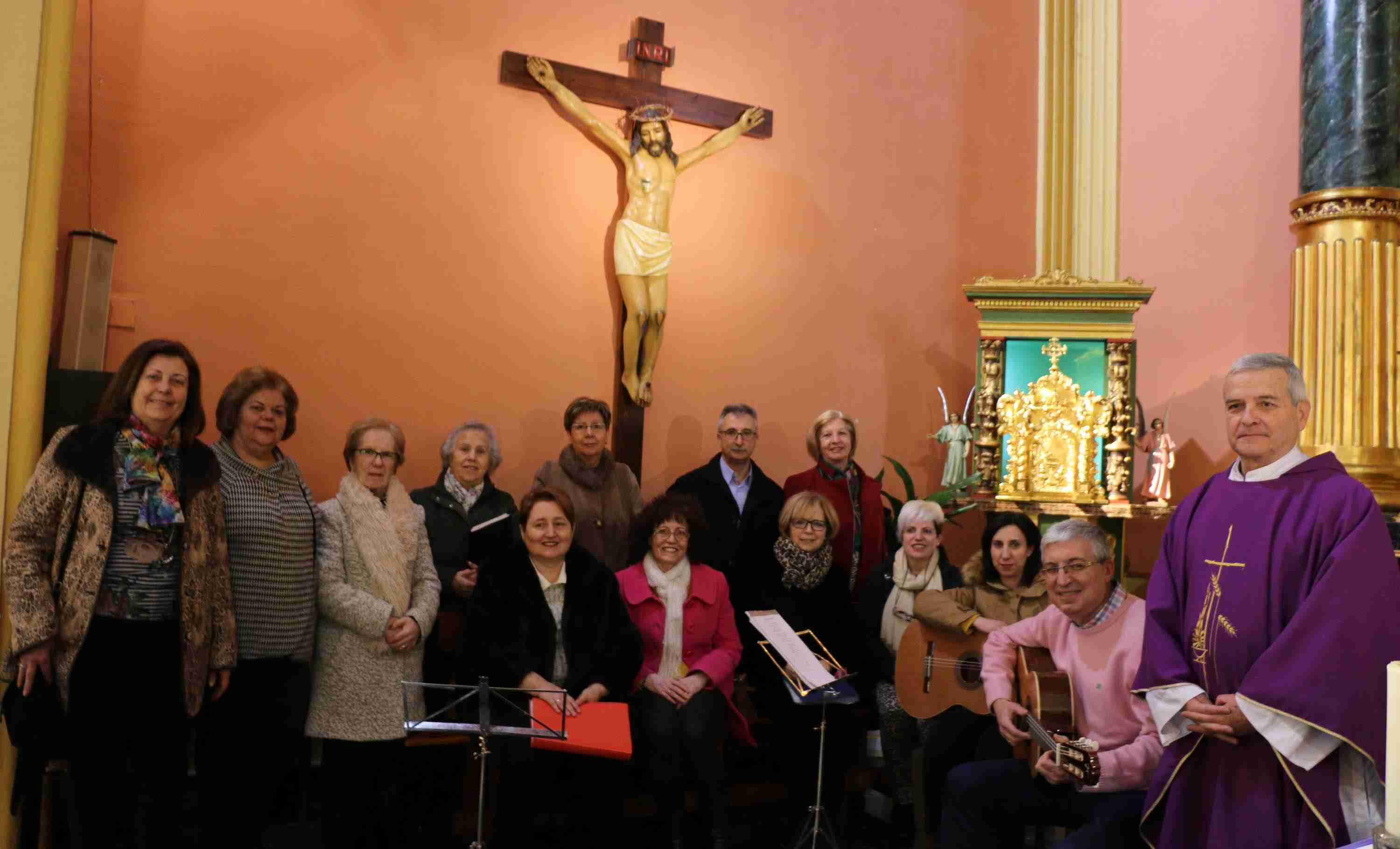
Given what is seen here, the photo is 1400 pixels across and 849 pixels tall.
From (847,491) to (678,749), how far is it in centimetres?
152

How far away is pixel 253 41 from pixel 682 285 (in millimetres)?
2439

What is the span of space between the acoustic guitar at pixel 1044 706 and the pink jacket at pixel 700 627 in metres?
1.08

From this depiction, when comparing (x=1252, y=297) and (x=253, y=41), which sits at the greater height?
(x=253, y=41)

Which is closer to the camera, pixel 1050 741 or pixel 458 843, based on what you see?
pixel 1050 741

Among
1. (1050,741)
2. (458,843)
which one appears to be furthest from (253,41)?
(1050,741)

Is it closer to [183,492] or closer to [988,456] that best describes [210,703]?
[183,492]

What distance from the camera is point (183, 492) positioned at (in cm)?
337

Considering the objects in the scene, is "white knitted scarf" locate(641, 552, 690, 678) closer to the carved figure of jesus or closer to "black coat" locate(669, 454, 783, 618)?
"black coat" locate(669, 454, 783, 618)

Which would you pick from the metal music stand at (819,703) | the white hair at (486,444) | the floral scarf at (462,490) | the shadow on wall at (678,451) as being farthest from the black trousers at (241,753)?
the shadow on wall at (678,451)

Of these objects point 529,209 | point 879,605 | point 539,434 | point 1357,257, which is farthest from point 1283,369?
point 529,209

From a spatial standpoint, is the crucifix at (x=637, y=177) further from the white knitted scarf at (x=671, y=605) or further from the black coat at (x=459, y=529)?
the white knitted scarf at (x=671, y=605)

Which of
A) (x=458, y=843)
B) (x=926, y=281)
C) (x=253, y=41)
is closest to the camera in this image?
(x=458, y=843)

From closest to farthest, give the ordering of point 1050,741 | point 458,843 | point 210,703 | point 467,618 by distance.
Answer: point 1050,741 < point 210,703 < point 467,618 < point 458,843

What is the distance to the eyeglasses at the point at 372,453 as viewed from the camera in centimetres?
396
